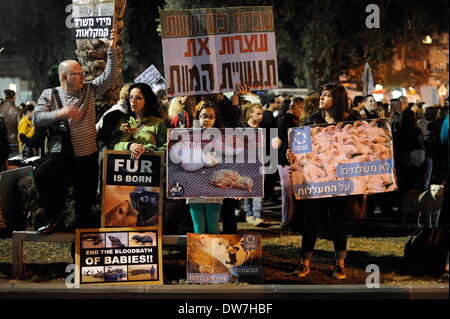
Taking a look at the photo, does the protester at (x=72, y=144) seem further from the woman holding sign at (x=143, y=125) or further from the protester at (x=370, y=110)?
the protester at (x=370, y=110)

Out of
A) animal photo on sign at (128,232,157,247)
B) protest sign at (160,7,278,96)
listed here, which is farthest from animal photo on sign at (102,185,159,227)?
protest sign at (160,7,278,96)

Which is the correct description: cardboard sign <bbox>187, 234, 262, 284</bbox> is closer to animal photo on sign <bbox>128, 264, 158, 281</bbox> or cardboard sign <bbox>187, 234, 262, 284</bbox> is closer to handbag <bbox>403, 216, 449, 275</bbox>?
animal photo on sign <bbox>128, 264, 158, 281</bbox>

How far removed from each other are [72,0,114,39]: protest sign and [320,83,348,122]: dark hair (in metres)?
3.76

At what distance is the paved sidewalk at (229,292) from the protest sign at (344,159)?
1.00 meters

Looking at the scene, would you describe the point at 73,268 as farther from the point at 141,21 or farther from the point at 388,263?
the point at 141,21

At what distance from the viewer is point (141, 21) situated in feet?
108

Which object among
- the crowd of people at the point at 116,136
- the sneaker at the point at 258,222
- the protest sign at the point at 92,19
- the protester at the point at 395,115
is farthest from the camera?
the protester at the point at 395,115

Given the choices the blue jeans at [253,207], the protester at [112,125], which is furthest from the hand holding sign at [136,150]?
the blue jeans at [253,207]

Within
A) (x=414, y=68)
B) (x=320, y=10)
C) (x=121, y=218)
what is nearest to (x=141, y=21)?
(x=320, y=10)

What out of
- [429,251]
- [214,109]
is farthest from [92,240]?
[429,251]

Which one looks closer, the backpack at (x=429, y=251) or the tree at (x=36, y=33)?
the backpack at (x=429, y=251)

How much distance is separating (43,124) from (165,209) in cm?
261

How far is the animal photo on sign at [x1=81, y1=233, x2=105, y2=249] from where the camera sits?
7.50 m

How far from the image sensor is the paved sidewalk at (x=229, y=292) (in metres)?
7.13
